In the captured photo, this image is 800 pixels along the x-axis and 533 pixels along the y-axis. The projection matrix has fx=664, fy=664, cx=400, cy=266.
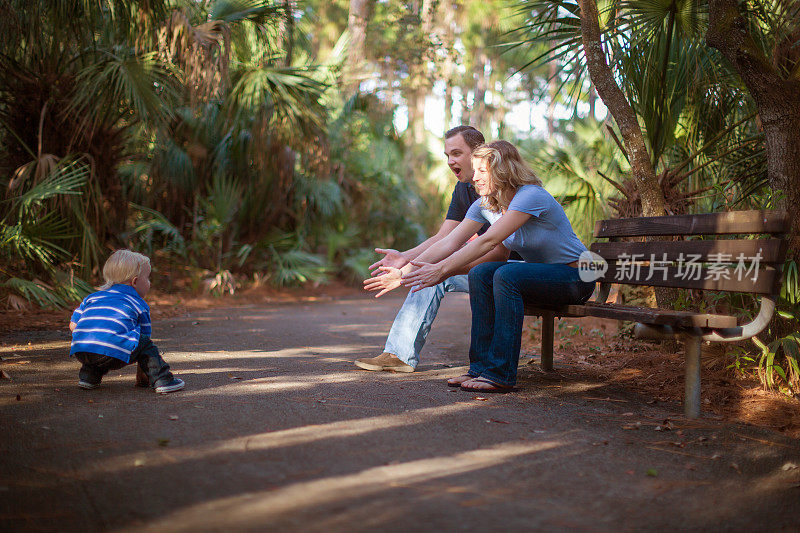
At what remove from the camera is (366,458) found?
2449 millimetres

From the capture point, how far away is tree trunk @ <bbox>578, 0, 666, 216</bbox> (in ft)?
15.6

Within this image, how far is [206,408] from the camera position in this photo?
313 centimetres

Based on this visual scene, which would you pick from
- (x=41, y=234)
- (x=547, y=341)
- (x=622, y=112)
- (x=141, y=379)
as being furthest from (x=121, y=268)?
(x=41, y=234)

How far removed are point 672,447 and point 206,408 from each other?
209 centimetres

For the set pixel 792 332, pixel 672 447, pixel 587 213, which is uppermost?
pixel 587 213

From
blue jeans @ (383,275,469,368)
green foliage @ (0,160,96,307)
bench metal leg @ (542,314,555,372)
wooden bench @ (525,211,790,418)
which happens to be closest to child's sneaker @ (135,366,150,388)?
blue jeans @ (383,275,469,368)

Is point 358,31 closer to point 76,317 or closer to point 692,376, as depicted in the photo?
point 76,317

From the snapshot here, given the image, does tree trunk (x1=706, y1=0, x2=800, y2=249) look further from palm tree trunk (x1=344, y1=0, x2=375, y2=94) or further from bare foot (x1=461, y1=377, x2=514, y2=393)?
palm tree trunk (x1=344, y1=0, x2=375, y2=94)

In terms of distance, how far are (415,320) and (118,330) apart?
5.72 ft

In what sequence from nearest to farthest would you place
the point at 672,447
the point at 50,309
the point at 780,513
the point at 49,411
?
the point at 780,513 → the point at 672,447 → the point at 49,411 → the point at 50,309

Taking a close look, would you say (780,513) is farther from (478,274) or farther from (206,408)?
(206,408)

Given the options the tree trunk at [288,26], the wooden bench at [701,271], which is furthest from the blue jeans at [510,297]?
the tree trunk at [288,26]

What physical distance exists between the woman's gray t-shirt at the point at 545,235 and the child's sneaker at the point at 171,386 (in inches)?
78.8

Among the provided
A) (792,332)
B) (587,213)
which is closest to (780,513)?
(792,332)
